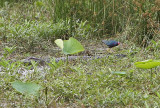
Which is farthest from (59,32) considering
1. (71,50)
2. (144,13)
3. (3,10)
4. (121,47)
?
(3,10)

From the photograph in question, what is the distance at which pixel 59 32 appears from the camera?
4.23 meters

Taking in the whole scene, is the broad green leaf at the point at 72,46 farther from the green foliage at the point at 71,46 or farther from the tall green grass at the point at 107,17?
the tall green grass at the point at 107,17

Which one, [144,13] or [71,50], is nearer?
[71,50]

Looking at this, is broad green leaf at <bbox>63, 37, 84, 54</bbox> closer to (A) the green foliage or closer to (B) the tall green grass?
(A) the green foliage

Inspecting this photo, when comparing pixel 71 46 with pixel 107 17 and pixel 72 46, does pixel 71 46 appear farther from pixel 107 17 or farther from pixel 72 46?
pixel 107 17

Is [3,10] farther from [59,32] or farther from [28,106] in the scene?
[28,106]

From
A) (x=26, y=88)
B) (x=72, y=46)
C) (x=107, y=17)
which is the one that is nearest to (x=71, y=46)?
(x=72, y=46)

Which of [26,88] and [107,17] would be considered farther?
[107,17]

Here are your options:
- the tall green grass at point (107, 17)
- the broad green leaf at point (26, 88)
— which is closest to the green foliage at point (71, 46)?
the broad green leaf at point (26, 88)

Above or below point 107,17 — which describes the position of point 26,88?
below

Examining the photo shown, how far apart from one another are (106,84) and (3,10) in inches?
147

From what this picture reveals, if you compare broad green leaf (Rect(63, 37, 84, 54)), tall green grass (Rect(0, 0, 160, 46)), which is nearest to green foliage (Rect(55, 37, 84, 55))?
broad green leaf (Rect(63, 37, 84, 54))

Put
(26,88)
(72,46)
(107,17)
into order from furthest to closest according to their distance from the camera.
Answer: (107,17) → (72,46) → (26,88)

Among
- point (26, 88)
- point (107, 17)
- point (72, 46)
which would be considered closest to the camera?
point (26, 88)
